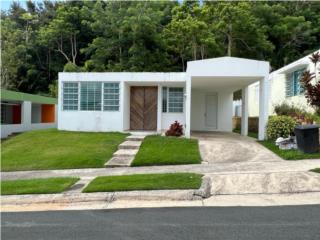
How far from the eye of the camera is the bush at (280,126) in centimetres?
1727

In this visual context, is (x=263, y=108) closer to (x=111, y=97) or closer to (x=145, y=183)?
(x=111, y=97)

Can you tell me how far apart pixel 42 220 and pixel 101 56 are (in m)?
29.3

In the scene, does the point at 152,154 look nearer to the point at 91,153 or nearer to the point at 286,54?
the point at 91,153

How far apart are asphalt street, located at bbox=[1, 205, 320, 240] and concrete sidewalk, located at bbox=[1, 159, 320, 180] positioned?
3.94 meters

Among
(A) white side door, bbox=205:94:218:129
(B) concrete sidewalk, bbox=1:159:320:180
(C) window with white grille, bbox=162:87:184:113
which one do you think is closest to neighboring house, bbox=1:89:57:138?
(C) window with white grille, bbox=162:87:184:113

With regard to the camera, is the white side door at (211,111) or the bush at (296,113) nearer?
the bush at (296,113)

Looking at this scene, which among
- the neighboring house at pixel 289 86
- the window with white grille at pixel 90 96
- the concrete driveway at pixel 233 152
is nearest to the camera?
the concrete driveway at pixel 233 152

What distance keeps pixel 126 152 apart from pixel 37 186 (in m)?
5.69

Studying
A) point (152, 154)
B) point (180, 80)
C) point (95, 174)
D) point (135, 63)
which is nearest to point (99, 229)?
point (95, 174)

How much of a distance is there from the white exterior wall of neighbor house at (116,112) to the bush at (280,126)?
5.10 metres

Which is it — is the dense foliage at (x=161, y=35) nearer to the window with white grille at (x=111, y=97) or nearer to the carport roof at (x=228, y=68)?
the window with white grille at (x=111, y=97)

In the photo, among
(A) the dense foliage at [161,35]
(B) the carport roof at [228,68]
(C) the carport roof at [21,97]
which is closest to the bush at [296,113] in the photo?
(B) the carport roof at [228,68]

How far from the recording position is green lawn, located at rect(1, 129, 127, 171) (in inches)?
592

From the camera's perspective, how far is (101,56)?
3584 cm
